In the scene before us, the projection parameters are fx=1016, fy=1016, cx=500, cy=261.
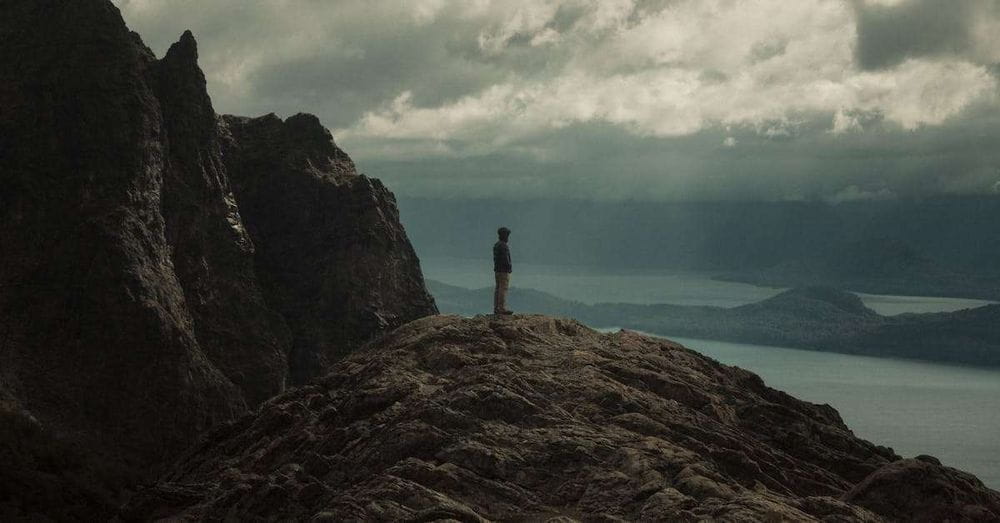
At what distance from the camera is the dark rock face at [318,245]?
9356cm

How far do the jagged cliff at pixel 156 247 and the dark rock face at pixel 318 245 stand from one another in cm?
18

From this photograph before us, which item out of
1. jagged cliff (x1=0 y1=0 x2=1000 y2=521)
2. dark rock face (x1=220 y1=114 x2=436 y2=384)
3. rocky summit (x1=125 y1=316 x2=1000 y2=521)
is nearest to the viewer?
rocky summit (x1=125 y1=316 x2=1000 y2=521)

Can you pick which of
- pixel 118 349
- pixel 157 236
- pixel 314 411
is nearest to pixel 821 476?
pixel 314 411

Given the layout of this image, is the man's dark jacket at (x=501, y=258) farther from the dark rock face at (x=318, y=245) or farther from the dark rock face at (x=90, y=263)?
the dark rock face at (x=318, y=245)

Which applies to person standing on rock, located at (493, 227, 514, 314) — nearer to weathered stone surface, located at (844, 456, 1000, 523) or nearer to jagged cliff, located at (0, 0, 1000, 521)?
jagged cliff, located at (0, 0, 1000, 521)

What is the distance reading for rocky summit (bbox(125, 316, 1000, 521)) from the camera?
123 feet

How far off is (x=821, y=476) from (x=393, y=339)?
24.4 m

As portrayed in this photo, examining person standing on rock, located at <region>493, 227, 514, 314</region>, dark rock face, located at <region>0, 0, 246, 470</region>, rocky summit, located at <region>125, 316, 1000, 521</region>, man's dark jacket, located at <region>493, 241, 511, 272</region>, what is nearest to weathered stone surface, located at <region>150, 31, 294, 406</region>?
dark rock face, located at <region>0, 0, 246, 470</region>

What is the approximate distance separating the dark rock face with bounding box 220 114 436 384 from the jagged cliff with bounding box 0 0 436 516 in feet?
0.58

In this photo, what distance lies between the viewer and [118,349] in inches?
2813

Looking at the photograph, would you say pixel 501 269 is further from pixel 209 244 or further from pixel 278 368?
pixel 209 244

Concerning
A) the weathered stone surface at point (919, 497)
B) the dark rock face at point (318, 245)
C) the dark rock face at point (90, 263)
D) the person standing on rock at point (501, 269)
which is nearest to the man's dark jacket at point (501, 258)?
the person standing on rock at point (501, 269)

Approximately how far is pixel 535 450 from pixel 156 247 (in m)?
46.9

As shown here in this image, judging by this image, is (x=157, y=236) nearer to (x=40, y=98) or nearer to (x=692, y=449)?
(x=40, y=98)
